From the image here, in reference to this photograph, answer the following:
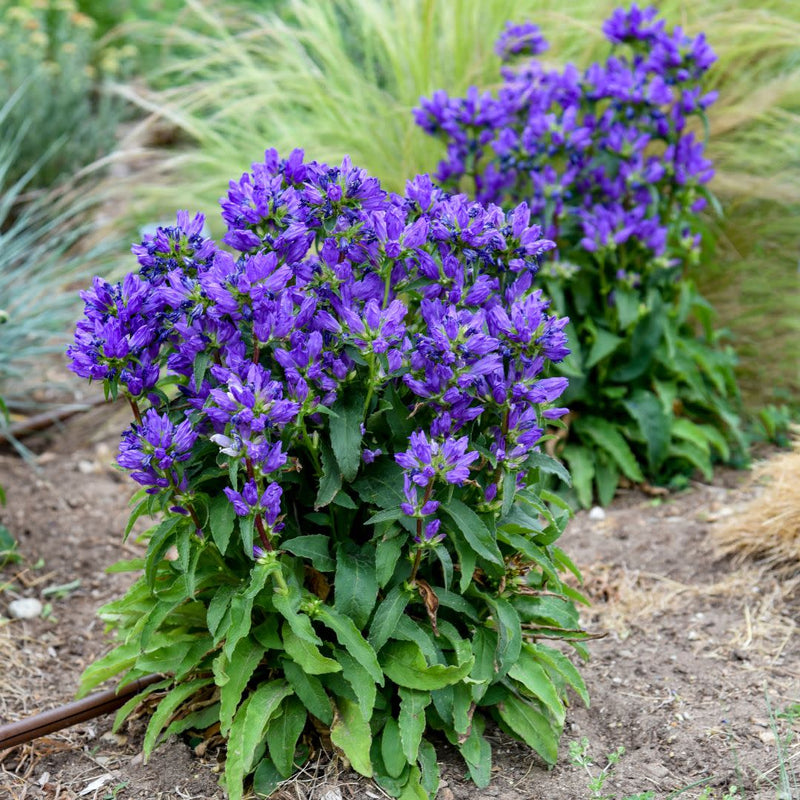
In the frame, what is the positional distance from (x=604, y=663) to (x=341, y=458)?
115cm

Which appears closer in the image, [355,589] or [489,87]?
[355,589]

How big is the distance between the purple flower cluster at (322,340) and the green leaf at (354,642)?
0.66 ft

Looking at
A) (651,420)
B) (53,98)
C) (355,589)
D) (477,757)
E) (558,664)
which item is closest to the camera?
(355,589)

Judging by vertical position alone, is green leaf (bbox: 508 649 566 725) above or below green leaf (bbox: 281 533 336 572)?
below

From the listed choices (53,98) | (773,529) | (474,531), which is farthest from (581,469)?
(53,98)

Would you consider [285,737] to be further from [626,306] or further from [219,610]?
[626,306]

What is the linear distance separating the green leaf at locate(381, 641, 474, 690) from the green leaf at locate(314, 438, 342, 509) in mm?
359

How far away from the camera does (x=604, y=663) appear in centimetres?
→ 264

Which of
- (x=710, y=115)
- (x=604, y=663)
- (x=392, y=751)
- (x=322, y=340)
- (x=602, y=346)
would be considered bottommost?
(x=604, y=663)

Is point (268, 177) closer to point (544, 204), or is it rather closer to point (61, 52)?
point (544, 204)

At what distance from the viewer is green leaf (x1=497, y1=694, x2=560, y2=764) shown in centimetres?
216

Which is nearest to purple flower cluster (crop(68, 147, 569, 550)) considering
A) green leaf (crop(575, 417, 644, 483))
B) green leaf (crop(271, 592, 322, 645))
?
green leaf (crop(271, 592, 322, 645))

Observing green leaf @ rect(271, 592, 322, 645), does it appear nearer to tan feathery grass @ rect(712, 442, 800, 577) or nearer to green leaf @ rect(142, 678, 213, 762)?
green leaf @ rect(142, 678, 213, 762)

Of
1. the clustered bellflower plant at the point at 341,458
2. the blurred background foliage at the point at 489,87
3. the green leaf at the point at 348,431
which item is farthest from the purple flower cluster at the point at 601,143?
the green leaf at the point at 348,431
